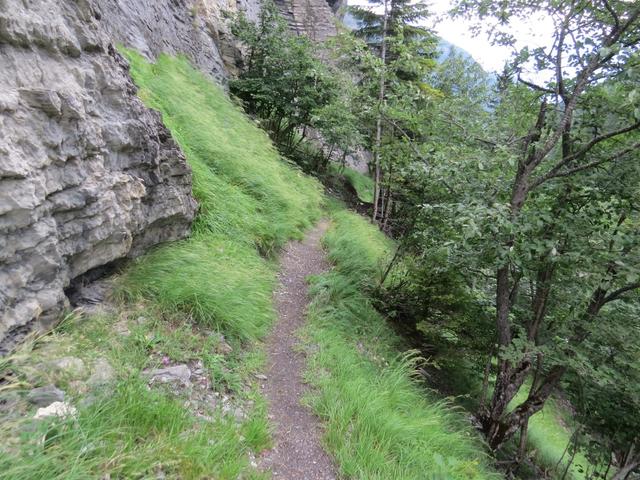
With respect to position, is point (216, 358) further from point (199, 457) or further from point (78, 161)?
point (78, 161)

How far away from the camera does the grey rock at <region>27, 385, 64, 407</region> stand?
2260mm

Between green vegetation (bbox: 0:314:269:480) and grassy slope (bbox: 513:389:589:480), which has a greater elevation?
green vegetation (bbox: 0:314:269:480)

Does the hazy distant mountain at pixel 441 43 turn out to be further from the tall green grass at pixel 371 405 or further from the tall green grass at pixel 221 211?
the tall green grass at pixel 371 405

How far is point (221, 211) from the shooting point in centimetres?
601

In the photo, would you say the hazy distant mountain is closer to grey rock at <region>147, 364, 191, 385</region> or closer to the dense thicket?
the dense thicket

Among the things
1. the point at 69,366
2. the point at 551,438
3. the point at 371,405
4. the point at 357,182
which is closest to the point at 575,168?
the point at 371,405

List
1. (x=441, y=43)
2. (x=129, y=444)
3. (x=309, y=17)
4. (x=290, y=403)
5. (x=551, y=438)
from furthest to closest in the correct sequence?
(x=309, y=17) < (x=441, y=43) < (x=551, y=438) < (x=290, y=403) < (x=129, y=444)

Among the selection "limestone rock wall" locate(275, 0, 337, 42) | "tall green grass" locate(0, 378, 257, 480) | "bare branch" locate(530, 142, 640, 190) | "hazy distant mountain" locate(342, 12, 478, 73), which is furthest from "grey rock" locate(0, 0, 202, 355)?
"limestone rock wall" locate(275, 0, 337, 42)

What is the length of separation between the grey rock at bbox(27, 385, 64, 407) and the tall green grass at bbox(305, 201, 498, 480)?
2.02 meters

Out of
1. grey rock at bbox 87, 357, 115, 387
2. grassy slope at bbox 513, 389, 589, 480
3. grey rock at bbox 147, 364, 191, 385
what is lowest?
grassy slope at bbox 513, 389, 589, 480

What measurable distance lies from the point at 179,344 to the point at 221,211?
9.36 feet

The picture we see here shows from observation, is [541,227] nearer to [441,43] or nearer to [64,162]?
[64,162]

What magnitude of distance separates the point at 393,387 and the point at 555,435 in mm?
9443

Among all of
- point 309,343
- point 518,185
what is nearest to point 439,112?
point 518,185
